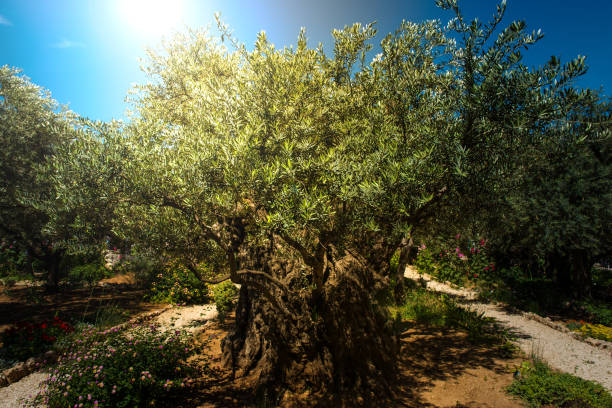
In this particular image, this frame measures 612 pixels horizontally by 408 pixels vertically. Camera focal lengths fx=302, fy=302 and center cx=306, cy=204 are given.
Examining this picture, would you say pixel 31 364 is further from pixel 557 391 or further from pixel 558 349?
pixel 558 349

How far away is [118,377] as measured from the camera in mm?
6406

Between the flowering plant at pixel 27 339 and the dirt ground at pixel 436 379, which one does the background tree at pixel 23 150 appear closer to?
the flowering plant at pixel 27 339

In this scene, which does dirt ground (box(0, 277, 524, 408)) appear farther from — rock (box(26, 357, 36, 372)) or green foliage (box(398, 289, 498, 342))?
rock (box(26, 357, 36, 372))

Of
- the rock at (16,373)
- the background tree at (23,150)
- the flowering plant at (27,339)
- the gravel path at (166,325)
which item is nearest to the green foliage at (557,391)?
the gravel path at (166,325)

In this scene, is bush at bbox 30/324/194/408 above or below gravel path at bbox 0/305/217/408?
above

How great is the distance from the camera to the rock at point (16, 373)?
323 inches

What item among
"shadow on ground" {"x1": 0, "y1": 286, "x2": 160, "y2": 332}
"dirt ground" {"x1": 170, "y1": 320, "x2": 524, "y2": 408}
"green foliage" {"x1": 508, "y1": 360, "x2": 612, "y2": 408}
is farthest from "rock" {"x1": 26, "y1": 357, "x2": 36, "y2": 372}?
"green foliage" {"x1": 508, "y1": 360, "x2": 612, "y2": 408}

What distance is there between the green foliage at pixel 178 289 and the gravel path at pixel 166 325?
0.68 meters

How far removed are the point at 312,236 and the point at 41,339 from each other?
957 cm

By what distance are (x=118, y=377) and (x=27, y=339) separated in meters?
5.67

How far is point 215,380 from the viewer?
842 centimetres

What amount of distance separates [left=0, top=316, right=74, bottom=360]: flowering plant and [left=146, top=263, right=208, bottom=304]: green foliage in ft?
20.4

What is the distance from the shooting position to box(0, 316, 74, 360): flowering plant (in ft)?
30.2

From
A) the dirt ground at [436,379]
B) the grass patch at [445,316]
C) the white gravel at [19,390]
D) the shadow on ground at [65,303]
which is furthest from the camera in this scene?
the shadow on ground at [65,303]
